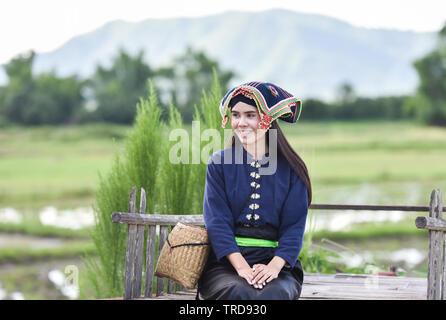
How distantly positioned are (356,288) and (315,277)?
391mm

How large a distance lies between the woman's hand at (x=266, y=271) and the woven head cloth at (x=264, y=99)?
0.64 meters

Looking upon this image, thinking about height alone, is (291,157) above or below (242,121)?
below

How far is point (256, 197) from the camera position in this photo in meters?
2.51

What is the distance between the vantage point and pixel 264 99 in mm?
2453

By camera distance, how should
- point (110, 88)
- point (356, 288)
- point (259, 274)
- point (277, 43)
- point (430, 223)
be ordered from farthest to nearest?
point (277, 43) → point (110, 88) → point (356, 288) → point (430, 223) → point (259, 274)

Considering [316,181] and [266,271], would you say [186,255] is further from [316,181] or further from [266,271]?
[316,181]

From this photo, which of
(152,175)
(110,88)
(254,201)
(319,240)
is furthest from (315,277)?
(110,88)

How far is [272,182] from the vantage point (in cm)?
253

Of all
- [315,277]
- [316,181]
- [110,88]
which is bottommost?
[316,181]

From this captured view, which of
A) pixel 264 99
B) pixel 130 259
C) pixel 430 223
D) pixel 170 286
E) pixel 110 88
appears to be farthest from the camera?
pixel 110 88

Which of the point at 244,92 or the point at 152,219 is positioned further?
the point at 152,219

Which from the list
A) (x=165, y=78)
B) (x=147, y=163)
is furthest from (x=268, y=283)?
Answer: (x=165, y=78)

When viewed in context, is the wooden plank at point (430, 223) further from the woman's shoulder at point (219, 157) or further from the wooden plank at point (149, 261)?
the wooden plank at point (149, 261)

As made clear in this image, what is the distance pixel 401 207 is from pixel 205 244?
2.20 m
